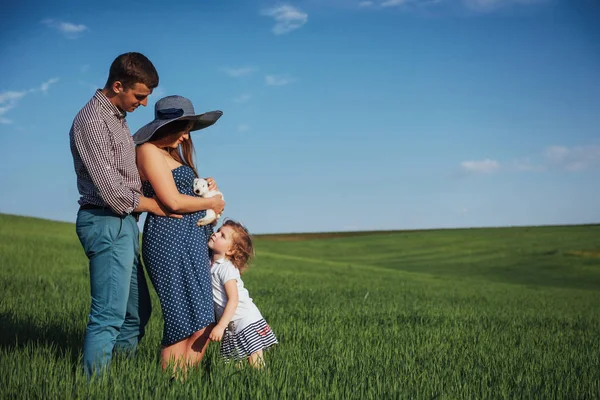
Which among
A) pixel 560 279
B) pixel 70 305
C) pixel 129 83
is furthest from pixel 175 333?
pixel 560 279

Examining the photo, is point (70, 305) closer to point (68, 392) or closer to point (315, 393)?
point (68, 392)

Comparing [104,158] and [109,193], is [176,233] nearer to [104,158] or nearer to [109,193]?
[109,193]

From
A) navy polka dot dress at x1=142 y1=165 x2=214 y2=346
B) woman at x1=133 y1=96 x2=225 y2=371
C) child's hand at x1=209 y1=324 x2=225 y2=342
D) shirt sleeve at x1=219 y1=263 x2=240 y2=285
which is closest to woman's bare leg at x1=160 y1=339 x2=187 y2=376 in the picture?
woman at x1=133 y1=96 x2=225 y2=371

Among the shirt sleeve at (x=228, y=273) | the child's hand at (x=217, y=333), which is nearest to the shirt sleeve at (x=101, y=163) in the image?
the shirt sleeve at (x=228, y=273)

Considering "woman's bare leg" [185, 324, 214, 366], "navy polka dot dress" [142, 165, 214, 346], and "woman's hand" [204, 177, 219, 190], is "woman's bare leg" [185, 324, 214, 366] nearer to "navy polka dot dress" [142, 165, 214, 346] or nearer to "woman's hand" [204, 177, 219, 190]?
"navy polka dot dress" [142, 165, 214, 346]

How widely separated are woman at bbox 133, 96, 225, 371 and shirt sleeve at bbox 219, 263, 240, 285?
0.58 feet

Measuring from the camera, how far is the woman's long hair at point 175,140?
455cm

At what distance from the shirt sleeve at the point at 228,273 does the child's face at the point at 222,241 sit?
12 centimetres

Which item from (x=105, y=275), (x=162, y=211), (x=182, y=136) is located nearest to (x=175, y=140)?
(x=182, y=136)

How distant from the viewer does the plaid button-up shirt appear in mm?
4223

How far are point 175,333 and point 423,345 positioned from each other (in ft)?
11.3

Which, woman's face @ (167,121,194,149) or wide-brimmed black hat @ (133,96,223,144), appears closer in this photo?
wide-brimmed black hat @ (133,96,223,144)

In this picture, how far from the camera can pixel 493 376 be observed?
→ 5.50 meters

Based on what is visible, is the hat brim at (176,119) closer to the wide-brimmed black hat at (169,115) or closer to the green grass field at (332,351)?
the wide-brimmed black hat at (169,115)
